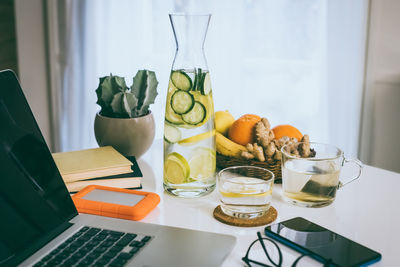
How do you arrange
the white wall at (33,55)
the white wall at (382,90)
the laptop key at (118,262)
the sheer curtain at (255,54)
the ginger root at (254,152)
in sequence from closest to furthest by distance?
the laptop key at (118,262)
the ginger root at (254,152)
the white wall at (382,90)
the sheer curtain at (255,54)
the white wall at (33,55)

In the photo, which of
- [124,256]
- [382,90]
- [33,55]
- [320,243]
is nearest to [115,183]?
[124,256]

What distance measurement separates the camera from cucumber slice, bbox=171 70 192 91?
34.4 inches

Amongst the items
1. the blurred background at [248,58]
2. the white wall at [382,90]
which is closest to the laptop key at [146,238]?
the blurred background at [248,58]

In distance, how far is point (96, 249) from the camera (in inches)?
24.5

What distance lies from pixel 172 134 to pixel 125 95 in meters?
0.26

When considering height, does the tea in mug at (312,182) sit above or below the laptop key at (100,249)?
above

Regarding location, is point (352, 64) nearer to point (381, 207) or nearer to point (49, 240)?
point (381, 207)

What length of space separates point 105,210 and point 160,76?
1784 mm

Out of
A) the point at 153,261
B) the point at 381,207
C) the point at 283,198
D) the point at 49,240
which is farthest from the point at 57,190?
the point at 381,207

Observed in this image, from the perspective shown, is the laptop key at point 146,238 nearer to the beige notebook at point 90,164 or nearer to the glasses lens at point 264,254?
the glasses lens at point 264,254

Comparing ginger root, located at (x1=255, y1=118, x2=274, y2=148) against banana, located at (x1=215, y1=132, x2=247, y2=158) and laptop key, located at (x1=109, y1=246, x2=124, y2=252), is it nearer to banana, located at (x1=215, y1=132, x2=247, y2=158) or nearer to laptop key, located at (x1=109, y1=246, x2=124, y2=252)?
banana, located at (x1=215, y1=132, x2=247, y2=158)

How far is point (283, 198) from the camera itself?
903 millimetres

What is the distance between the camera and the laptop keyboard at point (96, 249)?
0.59 meters

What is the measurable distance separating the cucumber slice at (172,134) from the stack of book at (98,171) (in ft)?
0.40
